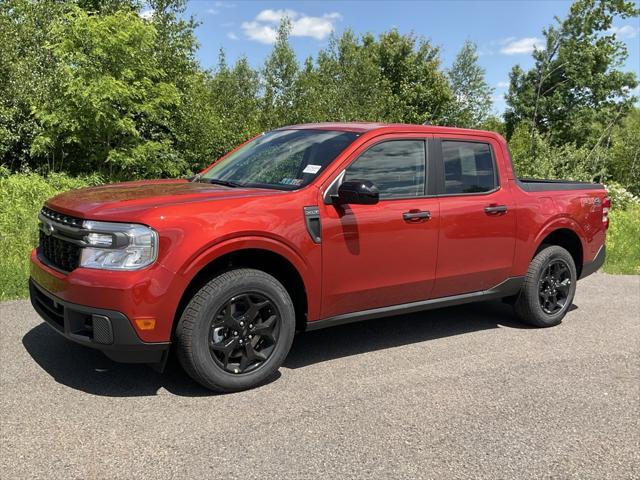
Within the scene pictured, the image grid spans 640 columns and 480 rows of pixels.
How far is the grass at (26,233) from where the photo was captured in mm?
6473

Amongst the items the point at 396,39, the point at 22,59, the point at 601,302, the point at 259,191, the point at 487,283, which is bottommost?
the point at 601,302

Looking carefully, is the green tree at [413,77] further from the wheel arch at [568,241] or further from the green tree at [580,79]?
the wheel arch at [568,241]

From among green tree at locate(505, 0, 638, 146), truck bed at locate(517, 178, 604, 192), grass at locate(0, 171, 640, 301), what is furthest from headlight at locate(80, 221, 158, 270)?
green tree at locate(505, 0, 638, 146)

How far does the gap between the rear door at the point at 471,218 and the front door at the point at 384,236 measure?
0.51 ft

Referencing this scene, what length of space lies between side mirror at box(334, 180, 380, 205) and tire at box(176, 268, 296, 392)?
0.77 metres

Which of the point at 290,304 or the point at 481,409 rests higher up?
the point at 290,304

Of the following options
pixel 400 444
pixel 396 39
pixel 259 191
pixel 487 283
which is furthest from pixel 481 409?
pixel 396 39

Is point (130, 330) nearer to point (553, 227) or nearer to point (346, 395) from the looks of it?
point (346, 395)

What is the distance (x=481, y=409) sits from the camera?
3822mm

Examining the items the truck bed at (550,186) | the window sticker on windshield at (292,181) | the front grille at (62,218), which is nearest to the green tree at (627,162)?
the truck bed at (550,186)

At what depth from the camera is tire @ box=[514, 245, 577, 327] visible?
18.6ft

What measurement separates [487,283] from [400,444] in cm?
237

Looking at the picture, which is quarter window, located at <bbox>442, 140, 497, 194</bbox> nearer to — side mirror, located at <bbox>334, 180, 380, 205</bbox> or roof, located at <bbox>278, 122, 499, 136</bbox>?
roof, located at <bbox>278, 122, 499, 136</bbox>

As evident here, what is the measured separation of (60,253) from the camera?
3.86 meters
